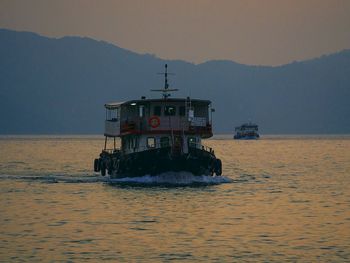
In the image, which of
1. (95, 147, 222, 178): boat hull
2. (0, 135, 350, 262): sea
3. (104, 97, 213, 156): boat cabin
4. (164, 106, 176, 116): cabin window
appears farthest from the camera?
(164, 106, 176, 116): cabin window

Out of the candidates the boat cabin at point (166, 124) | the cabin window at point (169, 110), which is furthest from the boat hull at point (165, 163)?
the cabin window at point (169, 110)

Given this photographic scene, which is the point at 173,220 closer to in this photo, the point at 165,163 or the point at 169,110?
the point at 165,163

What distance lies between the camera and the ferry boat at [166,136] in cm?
7669

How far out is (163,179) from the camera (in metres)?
79.3

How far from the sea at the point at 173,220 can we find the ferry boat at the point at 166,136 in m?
1.46

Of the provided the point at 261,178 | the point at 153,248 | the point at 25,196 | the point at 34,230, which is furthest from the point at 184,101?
the point at 153,248

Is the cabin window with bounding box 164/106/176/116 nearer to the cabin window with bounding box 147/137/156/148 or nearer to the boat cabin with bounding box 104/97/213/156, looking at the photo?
the boat cabin with bounding box 104/97/213/156

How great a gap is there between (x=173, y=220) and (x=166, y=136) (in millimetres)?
23723

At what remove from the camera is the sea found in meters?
42.3

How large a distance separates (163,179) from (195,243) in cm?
3415

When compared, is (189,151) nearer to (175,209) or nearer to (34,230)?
(175,209)

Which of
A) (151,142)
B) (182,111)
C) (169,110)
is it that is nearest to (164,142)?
(151,142)

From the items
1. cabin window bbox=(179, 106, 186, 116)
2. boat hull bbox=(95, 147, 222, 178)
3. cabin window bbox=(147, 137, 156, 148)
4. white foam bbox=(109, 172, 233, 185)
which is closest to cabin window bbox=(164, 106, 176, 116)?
cabin window bbox=(179, 106, 186, 116)

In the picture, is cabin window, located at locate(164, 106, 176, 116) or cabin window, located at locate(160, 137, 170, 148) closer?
cabin window, located at locate(160, 137, 170, 148)
